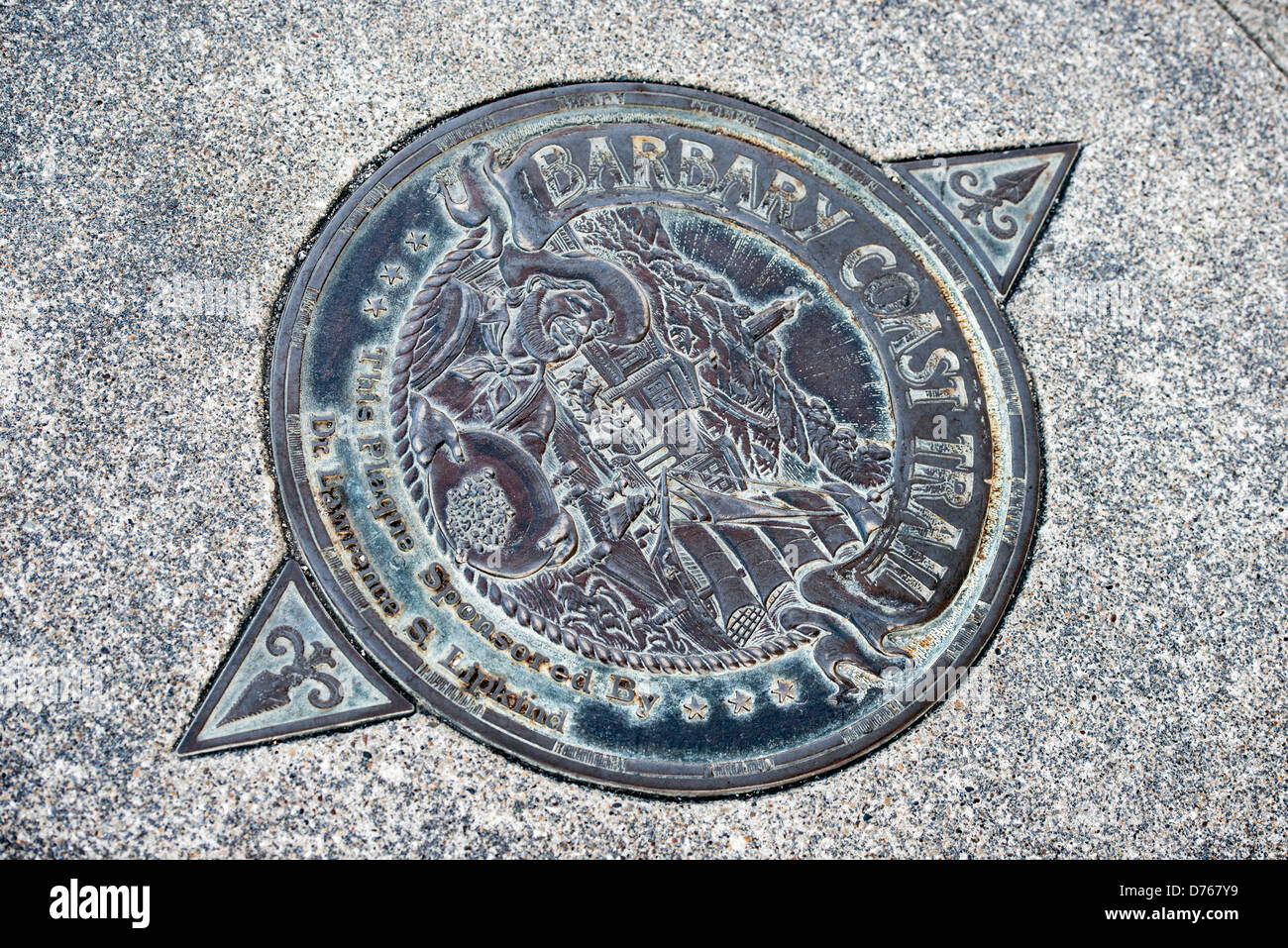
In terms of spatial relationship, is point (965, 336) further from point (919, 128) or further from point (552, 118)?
point (552, 118)

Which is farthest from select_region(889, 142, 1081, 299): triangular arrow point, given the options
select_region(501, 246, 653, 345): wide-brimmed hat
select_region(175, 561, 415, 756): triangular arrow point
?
select_region(175, 561, 415, 756): triangular arrow point

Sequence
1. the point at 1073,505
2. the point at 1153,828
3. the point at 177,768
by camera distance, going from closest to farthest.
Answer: the point at 177,768, the point at 1153,828, the point at 1073,505

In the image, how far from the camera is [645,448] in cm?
270

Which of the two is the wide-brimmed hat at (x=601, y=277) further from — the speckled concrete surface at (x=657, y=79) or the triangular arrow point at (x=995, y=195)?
the triangular arrow point at (x=995, y=195)

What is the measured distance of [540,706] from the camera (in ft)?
8.49

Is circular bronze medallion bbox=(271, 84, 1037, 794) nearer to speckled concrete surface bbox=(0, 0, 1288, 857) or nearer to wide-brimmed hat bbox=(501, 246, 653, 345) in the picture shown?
wide-brimmed hat bbox=(501, 246, 653, 345)

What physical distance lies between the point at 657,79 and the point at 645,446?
128 centimetres

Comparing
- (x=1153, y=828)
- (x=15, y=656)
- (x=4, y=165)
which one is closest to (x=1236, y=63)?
(x=1153, y=828)

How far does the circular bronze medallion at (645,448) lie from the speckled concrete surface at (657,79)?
0.16 meters

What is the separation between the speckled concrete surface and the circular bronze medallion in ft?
0.51

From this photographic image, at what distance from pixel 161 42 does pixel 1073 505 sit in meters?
3.29

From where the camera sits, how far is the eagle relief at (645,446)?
8.58ft

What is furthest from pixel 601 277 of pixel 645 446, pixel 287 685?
pixel 287 685

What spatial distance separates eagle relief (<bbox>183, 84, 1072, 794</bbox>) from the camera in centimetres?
262
